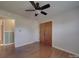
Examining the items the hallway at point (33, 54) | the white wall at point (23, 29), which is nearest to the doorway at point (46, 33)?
the white wall at point (23, 29)

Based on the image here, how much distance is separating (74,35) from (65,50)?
1.07 meters

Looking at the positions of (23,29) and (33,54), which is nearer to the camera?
(33,54)

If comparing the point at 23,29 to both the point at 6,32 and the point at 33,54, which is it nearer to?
the point at 6,32

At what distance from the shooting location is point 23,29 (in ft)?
19.8

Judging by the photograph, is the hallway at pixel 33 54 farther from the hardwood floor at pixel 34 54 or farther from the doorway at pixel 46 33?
the doorway at pixel 46 33

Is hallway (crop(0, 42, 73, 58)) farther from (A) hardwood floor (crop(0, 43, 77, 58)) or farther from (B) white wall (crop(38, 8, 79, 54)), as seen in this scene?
(B) white wall (crop(38, 8, 79, 54))

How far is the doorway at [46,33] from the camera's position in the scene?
626 cm

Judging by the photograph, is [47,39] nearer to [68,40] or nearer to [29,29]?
[29,29]

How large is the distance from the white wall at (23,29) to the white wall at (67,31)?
218cm

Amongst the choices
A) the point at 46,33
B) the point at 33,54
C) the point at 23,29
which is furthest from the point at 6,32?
the point at 33,54

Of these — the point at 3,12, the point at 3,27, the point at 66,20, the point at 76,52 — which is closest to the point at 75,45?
the point at 76,52

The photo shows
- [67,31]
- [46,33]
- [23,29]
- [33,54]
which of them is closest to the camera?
[33,54]

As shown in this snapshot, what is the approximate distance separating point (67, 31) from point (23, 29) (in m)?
3.10

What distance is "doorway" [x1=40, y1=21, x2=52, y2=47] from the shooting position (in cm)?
626
